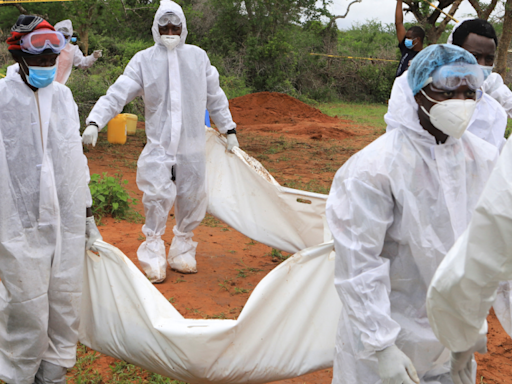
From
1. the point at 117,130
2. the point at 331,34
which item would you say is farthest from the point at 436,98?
the point at 331,34

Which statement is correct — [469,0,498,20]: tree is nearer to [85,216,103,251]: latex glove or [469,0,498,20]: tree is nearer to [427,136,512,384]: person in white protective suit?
[85,216,103,251]: latex glove

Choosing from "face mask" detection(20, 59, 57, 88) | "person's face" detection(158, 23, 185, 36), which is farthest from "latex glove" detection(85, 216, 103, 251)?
"person's face" detection(158, 23, 185, 36)

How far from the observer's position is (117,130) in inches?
361

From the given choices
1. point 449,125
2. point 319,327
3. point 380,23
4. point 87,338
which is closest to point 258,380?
point 319,327

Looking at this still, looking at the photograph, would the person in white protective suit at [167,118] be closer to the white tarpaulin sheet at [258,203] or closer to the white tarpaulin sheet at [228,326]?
the white tarpaulin sheet at [258,203]

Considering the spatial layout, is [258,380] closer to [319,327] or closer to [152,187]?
[319,327]

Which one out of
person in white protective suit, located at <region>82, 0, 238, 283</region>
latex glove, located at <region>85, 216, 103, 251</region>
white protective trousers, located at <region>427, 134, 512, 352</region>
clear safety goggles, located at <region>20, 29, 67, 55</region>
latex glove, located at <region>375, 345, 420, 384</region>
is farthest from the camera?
person in white protective suit, located at <region>82, 0, 238, 283</region>

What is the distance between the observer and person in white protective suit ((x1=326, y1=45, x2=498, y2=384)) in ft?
5.32

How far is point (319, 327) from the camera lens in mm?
2316

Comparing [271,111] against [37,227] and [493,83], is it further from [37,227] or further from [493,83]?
[37,227]

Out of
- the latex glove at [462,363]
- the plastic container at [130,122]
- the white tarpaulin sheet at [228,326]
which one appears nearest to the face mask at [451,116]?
the latex glove at [462,363]

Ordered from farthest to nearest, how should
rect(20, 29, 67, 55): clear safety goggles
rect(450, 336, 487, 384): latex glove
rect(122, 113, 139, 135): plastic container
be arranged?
rect(122, 113, 139, 135): plastic container, rect(20, 29, 67, 55): clear safety goggles, rect(450, 336, 487, 384): latex glove

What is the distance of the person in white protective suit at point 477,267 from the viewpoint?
36.4 inches

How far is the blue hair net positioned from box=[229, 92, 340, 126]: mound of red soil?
11.7 m
